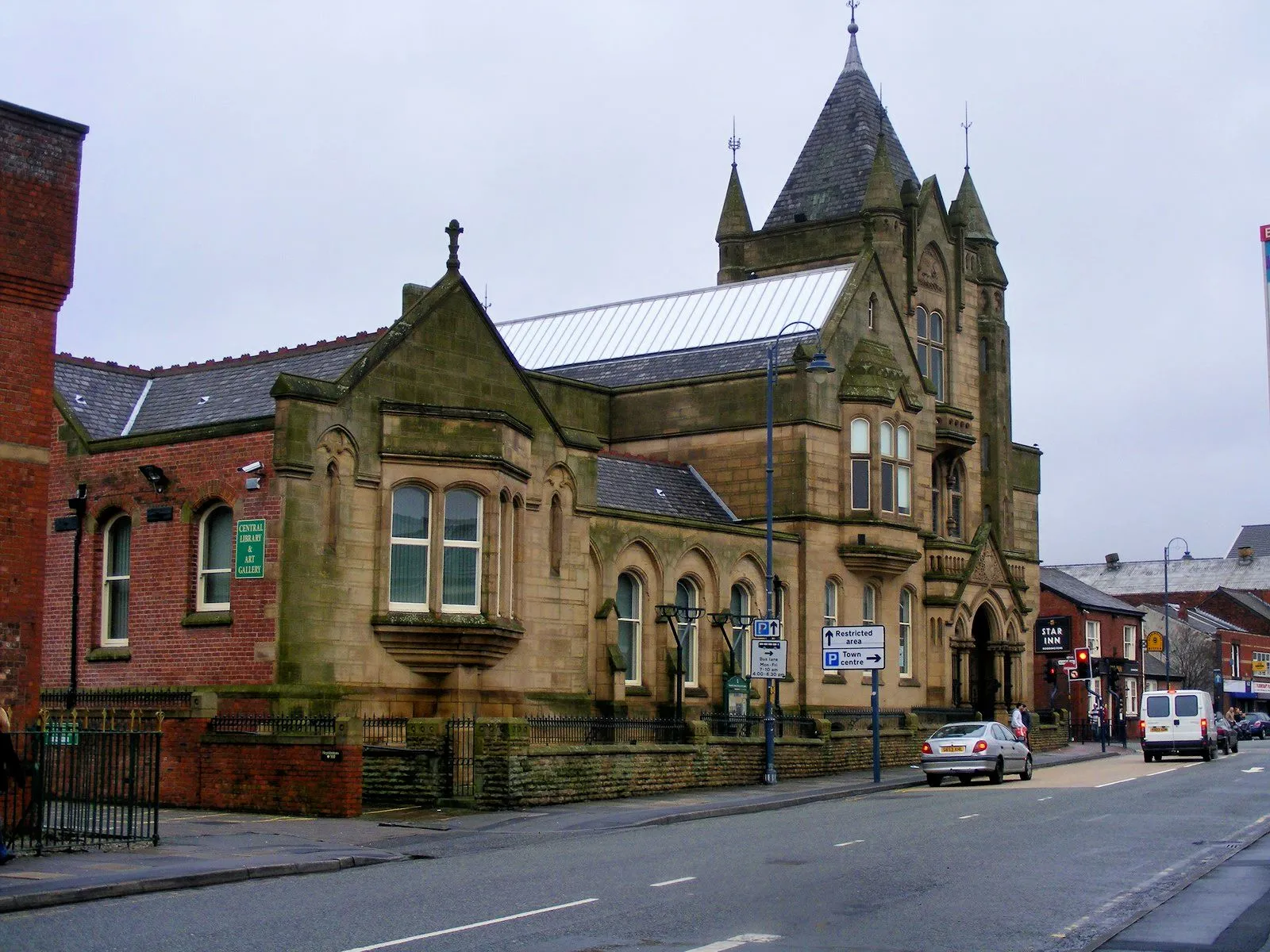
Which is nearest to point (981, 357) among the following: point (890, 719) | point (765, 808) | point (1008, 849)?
point (890, 719)

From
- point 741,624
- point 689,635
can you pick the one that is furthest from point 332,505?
point 741,624

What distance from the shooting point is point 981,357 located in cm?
5281

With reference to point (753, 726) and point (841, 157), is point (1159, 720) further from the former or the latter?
point (841, 157)

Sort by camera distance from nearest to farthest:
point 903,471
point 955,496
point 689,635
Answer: point 689,635, point 903,471, point 955,496

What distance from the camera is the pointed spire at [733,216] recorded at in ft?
173

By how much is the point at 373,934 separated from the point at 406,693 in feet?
52.8

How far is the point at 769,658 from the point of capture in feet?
106

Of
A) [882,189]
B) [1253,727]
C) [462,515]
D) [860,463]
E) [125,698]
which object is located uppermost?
[882,189]

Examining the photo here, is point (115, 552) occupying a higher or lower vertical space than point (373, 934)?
higher

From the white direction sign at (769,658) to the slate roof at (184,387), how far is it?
9.60 m

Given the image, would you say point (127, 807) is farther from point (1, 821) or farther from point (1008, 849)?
point (1008, 849)

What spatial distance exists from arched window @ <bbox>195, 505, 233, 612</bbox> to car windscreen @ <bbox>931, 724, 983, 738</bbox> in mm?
15586

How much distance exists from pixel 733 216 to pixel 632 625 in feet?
67.3

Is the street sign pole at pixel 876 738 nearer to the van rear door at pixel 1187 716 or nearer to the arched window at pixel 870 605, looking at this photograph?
the arched window at pixel 870 605
